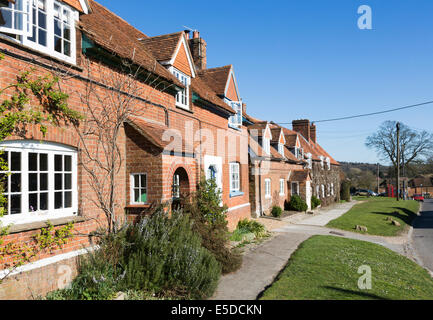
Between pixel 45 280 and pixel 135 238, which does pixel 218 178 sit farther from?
pixel 45 280

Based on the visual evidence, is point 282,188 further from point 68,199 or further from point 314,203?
point 68,199

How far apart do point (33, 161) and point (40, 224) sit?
120cm

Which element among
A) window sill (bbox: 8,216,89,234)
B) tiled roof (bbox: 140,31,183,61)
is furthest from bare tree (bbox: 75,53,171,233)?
tiled roof (bbox: 140,31,183,61)

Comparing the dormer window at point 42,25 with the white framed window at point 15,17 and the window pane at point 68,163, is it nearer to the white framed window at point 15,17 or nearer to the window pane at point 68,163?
the white framed window at point 15,17

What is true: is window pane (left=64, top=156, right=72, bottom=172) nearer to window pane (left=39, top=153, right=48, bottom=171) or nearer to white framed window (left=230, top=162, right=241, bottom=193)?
window pane (left=39, top=153, right=48, bottom=171)

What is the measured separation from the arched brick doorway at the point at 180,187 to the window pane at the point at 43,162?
4.54 m

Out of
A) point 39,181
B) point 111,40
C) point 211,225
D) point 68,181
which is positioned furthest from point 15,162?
Result: point 211,225

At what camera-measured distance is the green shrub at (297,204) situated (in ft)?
86.8

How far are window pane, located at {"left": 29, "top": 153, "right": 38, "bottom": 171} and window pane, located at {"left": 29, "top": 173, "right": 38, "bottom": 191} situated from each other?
12 centimetres

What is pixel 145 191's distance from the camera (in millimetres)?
8820

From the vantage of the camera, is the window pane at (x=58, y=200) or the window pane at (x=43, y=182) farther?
the window pane at (x=58, y=200)

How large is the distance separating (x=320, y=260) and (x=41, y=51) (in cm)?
941

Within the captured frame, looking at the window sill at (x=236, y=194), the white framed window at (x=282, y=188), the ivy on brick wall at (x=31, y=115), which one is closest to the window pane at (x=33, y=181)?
the ivy on brick wall at (x=31, y=115)

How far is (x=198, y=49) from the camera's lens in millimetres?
18344
